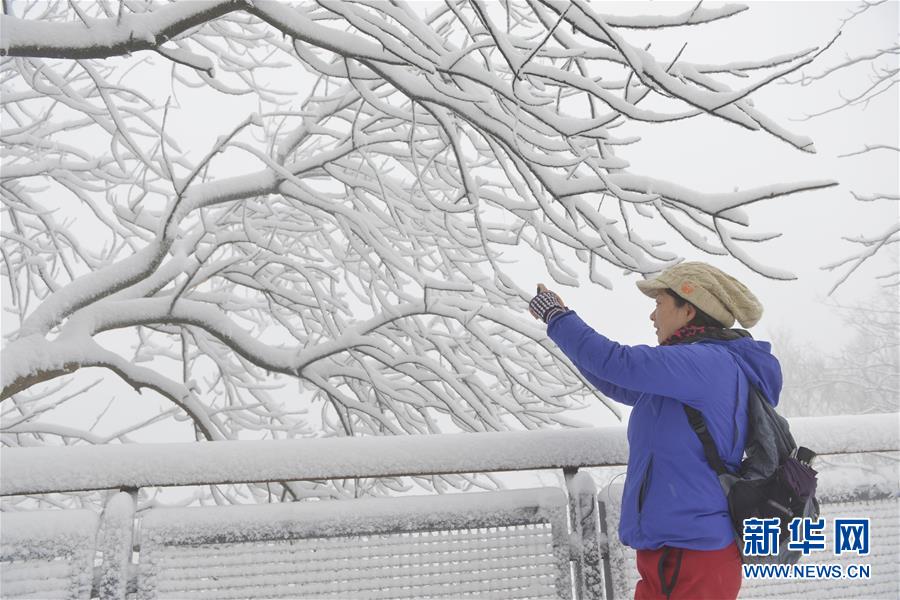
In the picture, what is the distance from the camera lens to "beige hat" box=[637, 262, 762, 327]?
1747 millimetres

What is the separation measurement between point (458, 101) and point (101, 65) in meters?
4.06

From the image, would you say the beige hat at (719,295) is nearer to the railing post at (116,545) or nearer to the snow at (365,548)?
the snow at (365,548)

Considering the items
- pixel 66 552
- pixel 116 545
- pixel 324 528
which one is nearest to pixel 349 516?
pixel 324 528

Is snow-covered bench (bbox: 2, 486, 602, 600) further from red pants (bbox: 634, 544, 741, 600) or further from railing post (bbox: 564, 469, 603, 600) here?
red pants (bbox: 634, 544, 741, 600)

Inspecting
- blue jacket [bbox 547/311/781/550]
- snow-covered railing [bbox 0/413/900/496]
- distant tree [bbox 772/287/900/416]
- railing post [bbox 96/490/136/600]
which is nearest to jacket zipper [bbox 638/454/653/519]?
blue jacket [bbox 547/311/781/550]

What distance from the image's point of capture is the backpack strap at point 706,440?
61.9 inches

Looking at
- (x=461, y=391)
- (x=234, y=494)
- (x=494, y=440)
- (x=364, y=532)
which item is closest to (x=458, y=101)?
(x=494, y=440)

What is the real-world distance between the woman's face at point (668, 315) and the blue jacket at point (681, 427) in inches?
5.0

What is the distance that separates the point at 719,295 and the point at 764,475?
0.47 metres

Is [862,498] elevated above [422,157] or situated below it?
below

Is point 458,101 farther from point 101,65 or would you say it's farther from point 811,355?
point 811,355

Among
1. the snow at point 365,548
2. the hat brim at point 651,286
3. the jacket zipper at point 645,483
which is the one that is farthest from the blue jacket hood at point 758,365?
the snow at point 365,548

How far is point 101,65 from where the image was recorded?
518 cm

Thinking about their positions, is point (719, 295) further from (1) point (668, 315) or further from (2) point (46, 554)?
(2) point (46, 554)
